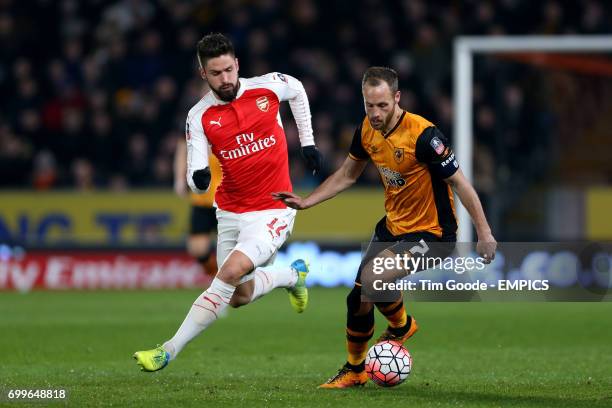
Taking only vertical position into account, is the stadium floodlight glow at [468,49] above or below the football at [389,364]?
above

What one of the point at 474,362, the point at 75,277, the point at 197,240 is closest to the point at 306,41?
the point at 75,277

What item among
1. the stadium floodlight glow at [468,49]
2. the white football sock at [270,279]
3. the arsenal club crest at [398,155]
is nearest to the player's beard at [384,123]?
the arsenal club crest at [398,155]

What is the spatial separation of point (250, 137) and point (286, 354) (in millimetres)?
2487

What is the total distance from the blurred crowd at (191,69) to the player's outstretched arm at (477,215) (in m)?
10.2

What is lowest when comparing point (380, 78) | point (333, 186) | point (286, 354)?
point (286, 354)

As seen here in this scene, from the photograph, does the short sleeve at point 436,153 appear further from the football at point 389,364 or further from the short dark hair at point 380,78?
the football at point 389,364

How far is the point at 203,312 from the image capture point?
778 cm

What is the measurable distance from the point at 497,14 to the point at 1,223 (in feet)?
26.9

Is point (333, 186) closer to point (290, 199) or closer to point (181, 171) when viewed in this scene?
point (290, 199)

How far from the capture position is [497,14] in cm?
1939

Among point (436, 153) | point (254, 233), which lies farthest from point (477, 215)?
point (254, 233)

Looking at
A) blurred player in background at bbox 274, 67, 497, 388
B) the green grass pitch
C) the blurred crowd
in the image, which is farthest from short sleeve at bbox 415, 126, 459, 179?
the blurred crowd

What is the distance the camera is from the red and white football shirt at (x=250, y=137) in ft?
27.2

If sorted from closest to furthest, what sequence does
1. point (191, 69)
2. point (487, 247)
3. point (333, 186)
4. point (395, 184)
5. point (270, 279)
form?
point (487, 247)
point (395, 184)
point (333, 186)
point (270, 279)
point (191, 69)
